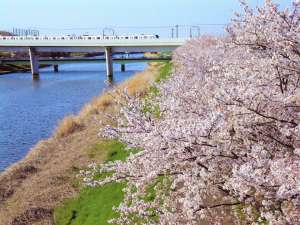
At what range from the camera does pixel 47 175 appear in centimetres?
1073

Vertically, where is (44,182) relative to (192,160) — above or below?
below

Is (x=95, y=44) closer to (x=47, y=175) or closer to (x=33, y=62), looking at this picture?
(x=33, y=62)

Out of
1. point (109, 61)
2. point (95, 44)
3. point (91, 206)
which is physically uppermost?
point (95, 44)

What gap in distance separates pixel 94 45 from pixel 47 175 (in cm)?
5268

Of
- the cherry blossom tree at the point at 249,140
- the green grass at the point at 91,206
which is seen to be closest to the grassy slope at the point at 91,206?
the green grass at the point at 91,206

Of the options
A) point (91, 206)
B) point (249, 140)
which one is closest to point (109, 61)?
point (91, 206)

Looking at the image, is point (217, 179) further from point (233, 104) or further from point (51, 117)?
point (51, 117)

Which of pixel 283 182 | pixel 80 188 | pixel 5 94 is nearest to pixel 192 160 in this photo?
pixel 283 182

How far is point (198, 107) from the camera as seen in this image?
173 inches

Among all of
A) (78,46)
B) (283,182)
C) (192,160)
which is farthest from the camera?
(78,46)

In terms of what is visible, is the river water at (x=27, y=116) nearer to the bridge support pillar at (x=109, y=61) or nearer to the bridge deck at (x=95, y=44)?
the bridge support pillar at (x=109, y=61)

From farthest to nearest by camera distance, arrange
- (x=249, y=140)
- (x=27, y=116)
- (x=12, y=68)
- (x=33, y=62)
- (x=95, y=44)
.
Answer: (x=12, y=68) < (x=33, y=62) < (x=95, y=44) < (x=27, y=116) < (x=249, y=140)

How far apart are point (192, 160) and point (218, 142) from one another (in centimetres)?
49

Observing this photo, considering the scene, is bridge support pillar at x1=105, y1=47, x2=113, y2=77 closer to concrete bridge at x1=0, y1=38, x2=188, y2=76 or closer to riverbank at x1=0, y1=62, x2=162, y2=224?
concrete bridge at x1=0, y1=38, x2=188, y2=76
